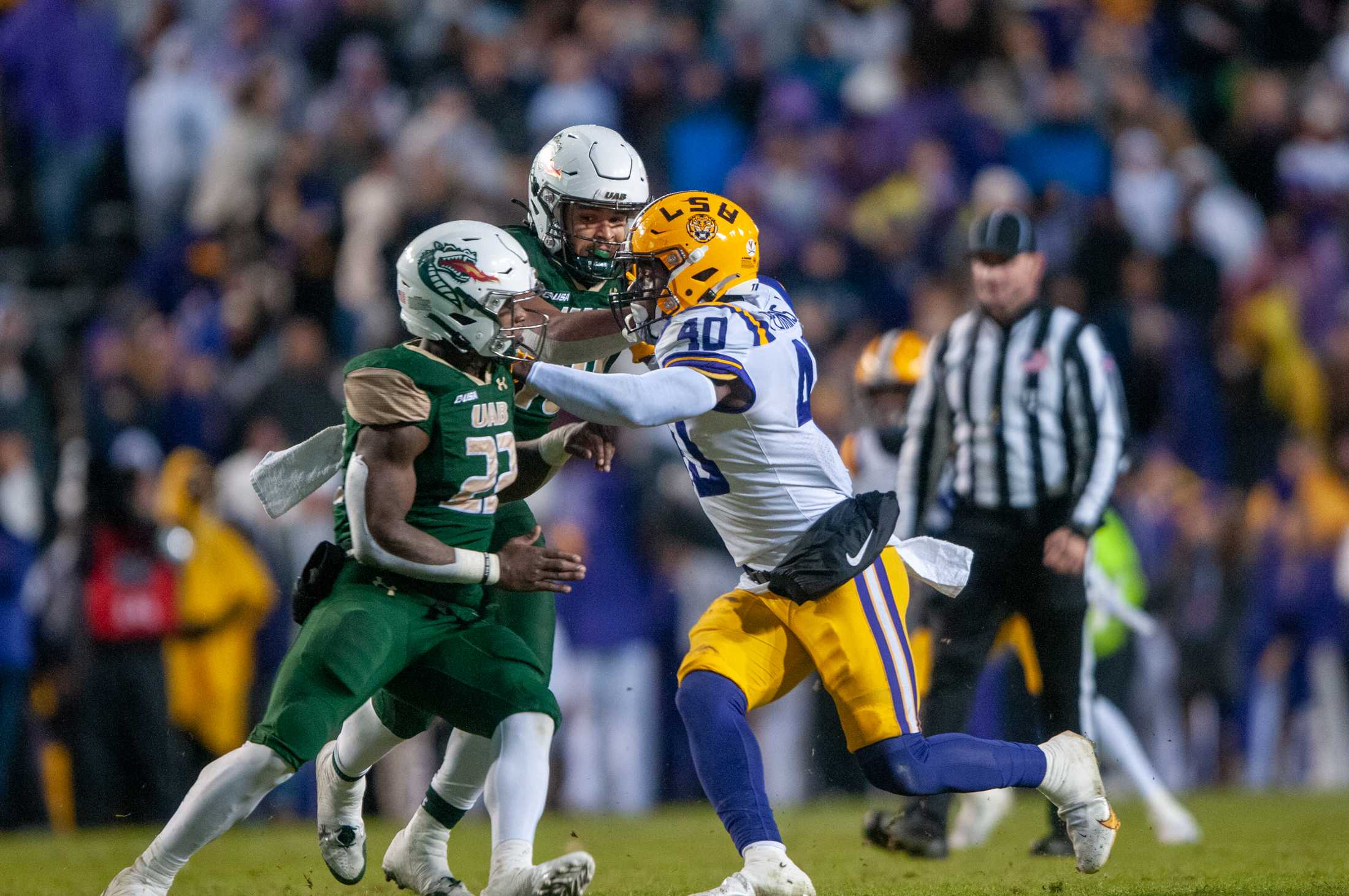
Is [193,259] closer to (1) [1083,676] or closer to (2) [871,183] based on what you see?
(2) [871,183]

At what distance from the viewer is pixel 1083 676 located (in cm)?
628

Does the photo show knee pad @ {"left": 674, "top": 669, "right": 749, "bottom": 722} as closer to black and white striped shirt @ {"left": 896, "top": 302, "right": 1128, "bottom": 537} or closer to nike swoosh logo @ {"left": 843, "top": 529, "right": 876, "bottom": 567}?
nike swoosh logo @ {"left": 843, "top": 529, "right": 876, "bottom": 567}

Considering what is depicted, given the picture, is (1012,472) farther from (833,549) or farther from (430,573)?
(430,573)

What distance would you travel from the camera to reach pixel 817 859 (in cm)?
649

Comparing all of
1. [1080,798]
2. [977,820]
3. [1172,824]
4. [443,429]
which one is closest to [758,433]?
[443,429]

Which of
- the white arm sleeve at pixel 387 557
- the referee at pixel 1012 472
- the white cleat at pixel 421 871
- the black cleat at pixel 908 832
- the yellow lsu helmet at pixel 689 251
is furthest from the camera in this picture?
the referee at pixel 1012 472

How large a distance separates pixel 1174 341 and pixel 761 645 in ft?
23.2

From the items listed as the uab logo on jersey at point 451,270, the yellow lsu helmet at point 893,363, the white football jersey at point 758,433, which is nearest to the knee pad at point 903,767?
the white football jersey at point 758,433

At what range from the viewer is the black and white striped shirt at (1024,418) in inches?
252

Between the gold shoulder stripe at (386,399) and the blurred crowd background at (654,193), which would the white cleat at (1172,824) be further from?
the gold shoulder stripe at (386,399)

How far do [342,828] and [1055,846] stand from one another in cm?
268

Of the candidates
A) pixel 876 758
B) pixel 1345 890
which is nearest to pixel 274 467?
pixel 876 758

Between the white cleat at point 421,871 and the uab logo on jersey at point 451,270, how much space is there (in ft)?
5.50

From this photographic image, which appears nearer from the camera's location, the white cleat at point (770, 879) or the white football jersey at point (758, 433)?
the white cleat at point (770, 879)
